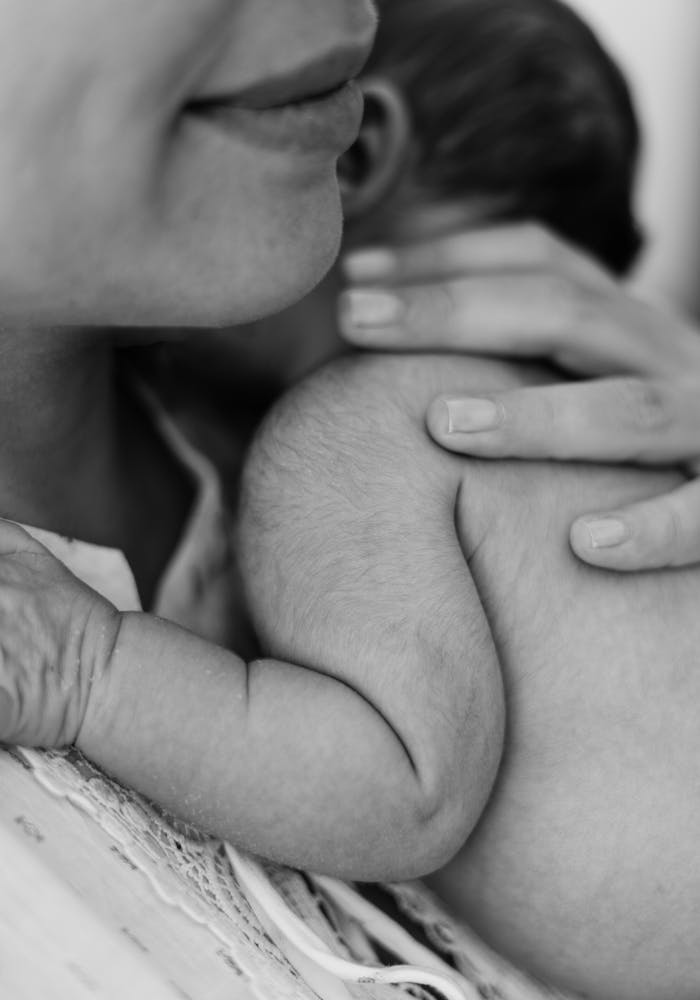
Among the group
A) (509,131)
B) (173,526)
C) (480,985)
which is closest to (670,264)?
(509,131)

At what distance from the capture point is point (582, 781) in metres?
0.85

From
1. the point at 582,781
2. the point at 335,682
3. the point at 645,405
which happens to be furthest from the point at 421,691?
the point at 645,405

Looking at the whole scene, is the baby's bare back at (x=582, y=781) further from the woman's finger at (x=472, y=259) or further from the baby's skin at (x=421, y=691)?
the woman's finger at (x=472, y=259)

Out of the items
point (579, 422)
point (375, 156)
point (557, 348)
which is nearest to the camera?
point (579, 422)

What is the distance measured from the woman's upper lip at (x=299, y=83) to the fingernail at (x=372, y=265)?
12.2 inches

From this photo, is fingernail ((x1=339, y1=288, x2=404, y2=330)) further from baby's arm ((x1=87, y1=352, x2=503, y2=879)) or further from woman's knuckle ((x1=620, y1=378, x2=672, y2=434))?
woman's knuckle ((x1=620, y1=378, x2=672, y2=434))

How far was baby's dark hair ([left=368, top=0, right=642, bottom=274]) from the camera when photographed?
1.44 metres

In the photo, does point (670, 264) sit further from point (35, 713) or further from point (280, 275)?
point (35, 713)

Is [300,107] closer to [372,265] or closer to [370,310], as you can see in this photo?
[370,310]

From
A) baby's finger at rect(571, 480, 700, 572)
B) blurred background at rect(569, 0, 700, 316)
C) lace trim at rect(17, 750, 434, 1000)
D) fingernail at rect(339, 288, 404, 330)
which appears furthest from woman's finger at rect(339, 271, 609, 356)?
blurred background at rect(569, 0, 700, 316)

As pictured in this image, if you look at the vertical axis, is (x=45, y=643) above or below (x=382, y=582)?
above

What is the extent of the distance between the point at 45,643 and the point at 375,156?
92cm

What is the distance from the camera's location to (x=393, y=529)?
83cm

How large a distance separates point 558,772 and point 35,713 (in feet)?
1.36
